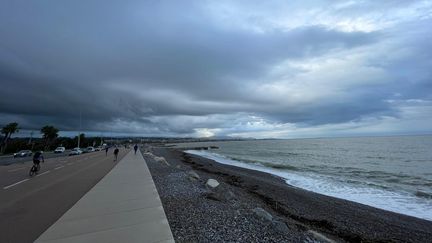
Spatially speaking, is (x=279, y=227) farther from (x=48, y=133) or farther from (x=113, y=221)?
(x=48, y=133)

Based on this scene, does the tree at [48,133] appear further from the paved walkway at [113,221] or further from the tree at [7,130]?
the paved walkway at [113,221]

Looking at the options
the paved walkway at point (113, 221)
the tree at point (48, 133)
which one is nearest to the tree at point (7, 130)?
the tree at point (48, 133)

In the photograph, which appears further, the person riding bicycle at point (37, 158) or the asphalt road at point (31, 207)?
the person riding bicycle at point (37, 158)

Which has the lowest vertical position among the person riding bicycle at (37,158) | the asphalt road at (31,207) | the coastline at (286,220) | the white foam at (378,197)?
the white foam at (378,197)

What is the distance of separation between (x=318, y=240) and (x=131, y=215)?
15.8 feet

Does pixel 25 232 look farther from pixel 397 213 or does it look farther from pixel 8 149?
pixel 8 149

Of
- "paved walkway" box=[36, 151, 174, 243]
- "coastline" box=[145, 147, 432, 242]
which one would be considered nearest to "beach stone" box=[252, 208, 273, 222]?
"coastline" box=[145, 147, 432, 242]

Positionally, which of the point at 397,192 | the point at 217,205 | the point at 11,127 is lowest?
the point at 397,192

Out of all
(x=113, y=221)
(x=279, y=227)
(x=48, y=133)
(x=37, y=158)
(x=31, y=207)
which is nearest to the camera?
(x=113, y=221)

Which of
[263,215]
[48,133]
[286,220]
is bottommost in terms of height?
[286,220]

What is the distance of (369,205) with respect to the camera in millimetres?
14625

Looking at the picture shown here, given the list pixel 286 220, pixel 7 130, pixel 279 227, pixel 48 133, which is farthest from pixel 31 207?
pixel 48 133

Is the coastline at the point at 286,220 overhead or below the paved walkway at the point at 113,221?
below

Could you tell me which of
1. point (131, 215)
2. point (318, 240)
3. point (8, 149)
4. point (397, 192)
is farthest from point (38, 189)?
point (8, 149)
